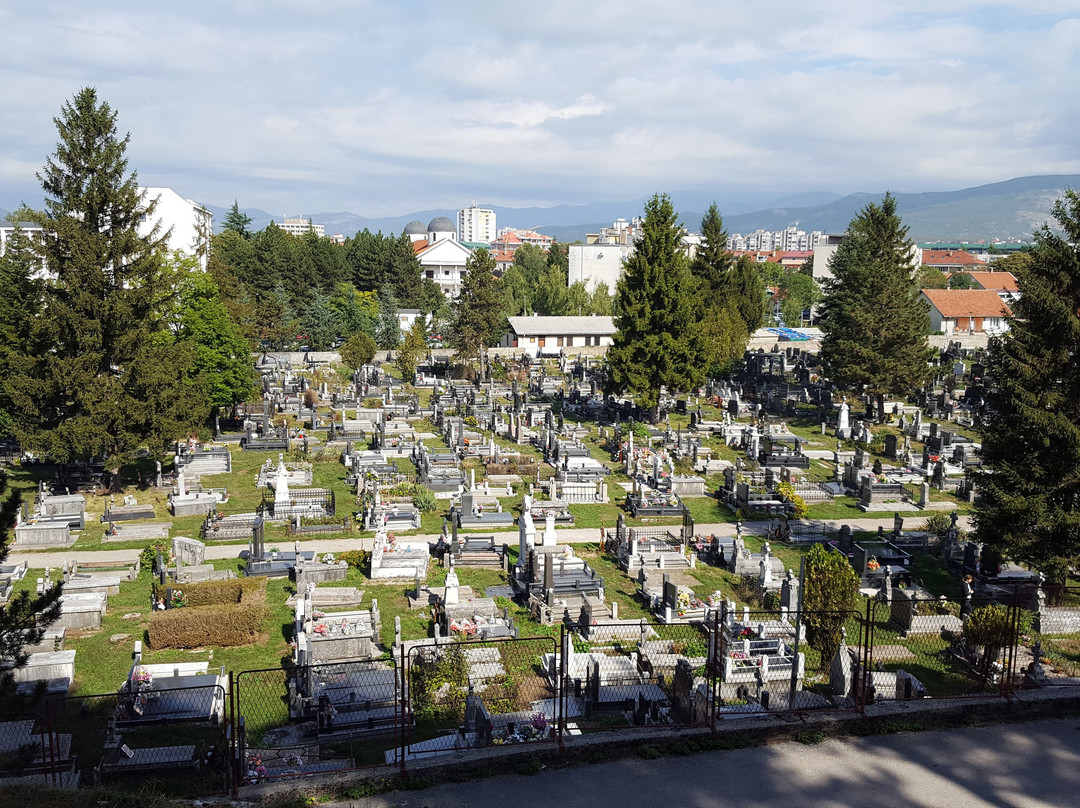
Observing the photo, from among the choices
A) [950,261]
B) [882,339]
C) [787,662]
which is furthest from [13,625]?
[950,261]

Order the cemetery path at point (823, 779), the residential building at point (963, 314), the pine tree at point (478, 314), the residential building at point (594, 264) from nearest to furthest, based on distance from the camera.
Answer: the cemetery path at point (823, 779) < the pine tree at point (478, 314) < the residential building at point (963, 314) < the residential building at point (594, 264)

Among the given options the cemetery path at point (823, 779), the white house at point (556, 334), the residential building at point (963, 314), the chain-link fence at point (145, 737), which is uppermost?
the residential building at point (963, 314)

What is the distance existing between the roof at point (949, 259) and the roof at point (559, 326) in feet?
319

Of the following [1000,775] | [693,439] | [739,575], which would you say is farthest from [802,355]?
[1000,775]

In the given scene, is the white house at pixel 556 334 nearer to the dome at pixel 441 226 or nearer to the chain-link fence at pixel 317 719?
the chain-link fence at pixel 317 719

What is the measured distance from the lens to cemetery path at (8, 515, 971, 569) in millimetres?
20969

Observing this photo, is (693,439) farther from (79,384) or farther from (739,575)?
(79,384)

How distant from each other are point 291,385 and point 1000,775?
1633 inches

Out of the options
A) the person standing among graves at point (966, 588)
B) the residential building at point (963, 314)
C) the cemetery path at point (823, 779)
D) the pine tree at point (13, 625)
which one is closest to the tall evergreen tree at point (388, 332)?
the residential building at point (963, 314)

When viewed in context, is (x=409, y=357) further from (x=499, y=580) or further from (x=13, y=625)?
(x=13, y=625)

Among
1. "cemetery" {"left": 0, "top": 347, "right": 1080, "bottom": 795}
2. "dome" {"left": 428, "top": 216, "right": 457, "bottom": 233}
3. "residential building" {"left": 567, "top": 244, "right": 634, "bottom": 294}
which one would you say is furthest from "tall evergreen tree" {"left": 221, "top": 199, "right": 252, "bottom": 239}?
"dome" {"left": 428, "top": 216, "right": 457, "bottom": 233}

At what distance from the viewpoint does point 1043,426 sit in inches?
643

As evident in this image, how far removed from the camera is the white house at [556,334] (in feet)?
214

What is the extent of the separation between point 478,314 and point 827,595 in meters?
41.1
